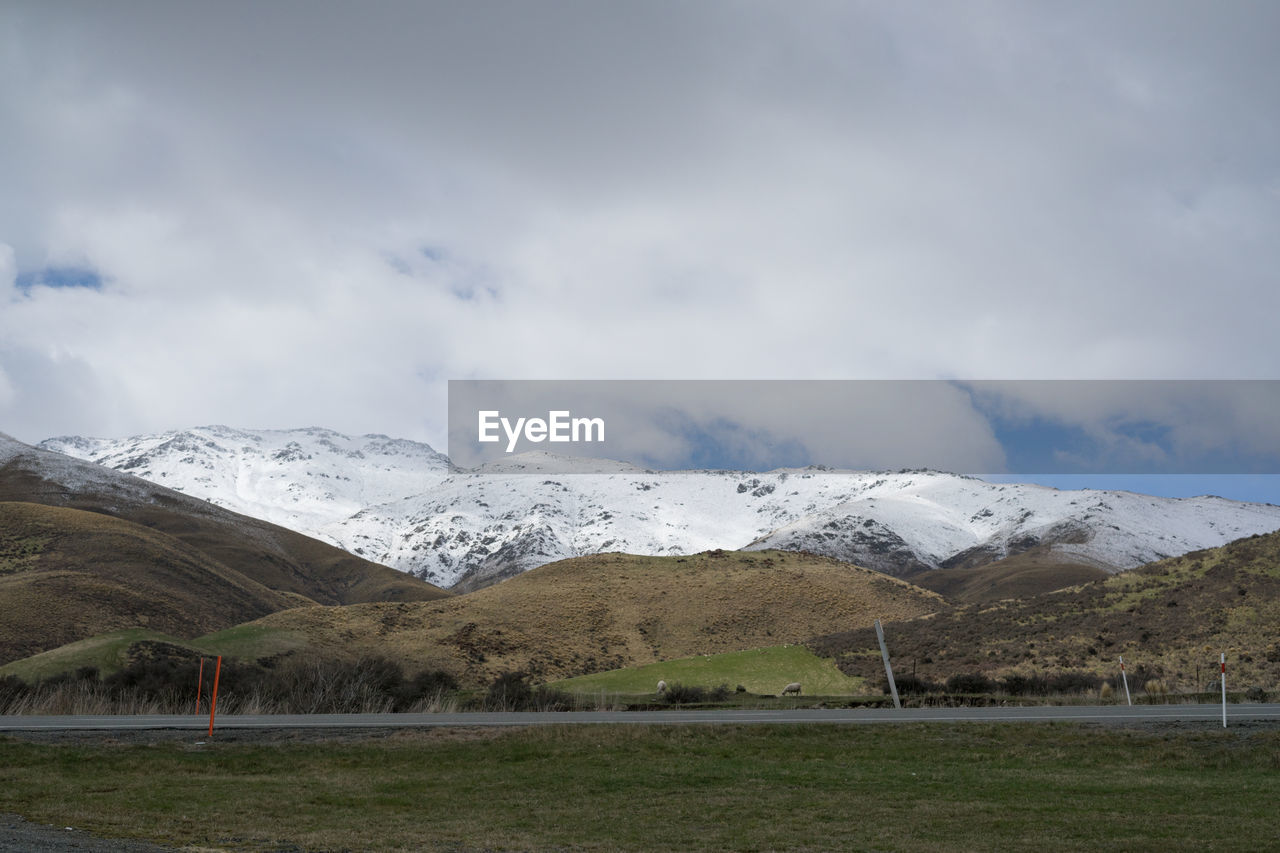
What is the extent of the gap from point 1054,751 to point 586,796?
802 cm

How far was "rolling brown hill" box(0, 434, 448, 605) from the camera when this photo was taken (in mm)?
141250

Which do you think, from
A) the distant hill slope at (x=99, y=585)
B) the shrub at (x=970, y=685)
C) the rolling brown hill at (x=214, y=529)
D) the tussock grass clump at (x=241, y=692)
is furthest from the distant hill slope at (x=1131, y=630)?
the rolling brown hill at (x=214, y=529)

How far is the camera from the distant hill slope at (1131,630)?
128ft

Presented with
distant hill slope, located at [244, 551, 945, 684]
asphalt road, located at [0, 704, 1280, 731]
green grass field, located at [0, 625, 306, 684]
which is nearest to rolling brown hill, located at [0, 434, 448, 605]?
distant hill slope, located at [244, 551, 945, 684]

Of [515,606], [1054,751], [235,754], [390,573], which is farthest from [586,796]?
[390,573]

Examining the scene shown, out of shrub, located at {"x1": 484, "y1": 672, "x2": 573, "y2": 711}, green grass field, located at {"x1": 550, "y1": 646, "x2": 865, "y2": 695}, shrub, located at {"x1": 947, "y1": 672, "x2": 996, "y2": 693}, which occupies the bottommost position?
green grass field, located at {"x1": 550, "y1": 646, "x2": 865, "y2": 695}

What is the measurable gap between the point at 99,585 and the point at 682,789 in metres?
77.7

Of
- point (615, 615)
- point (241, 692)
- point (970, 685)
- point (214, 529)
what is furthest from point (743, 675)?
point (214, 529)

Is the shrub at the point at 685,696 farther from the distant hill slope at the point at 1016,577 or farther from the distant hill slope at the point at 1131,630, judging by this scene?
the distant hill slope at the point at 1016,577

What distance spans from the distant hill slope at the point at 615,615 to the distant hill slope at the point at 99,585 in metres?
16.7

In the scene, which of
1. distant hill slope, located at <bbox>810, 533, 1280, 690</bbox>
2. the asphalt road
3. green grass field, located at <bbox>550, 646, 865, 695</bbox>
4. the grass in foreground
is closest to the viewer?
the grass in foreground

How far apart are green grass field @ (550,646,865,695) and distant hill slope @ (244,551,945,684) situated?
1282 centimetres

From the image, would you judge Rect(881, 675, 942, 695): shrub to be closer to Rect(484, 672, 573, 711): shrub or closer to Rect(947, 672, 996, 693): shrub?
Rect(947, 672, 996, 693): shrub

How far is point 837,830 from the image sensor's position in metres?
11.3
